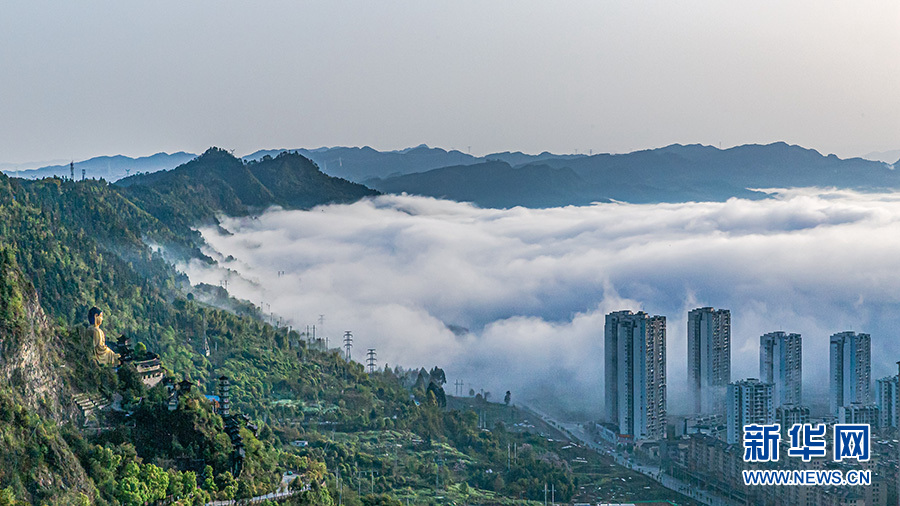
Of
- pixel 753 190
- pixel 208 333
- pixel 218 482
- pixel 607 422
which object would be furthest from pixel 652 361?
pixel 753 190

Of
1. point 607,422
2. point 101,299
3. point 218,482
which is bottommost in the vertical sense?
point 607,422

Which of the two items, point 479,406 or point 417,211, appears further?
point 417,211

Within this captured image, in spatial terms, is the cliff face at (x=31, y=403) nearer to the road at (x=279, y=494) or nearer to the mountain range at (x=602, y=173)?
the road at (x=279, y=494)

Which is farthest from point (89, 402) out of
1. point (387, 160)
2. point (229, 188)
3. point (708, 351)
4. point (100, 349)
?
point (387, 160)

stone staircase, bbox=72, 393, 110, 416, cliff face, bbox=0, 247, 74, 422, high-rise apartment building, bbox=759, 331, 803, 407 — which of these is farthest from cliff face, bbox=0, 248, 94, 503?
high-rise apartment building, bbox=759, 331, 803, 407

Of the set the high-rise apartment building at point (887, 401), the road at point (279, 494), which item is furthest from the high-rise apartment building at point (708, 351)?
the road at point (279, 494)

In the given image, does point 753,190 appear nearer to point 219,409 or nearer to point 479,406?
point 479,406
